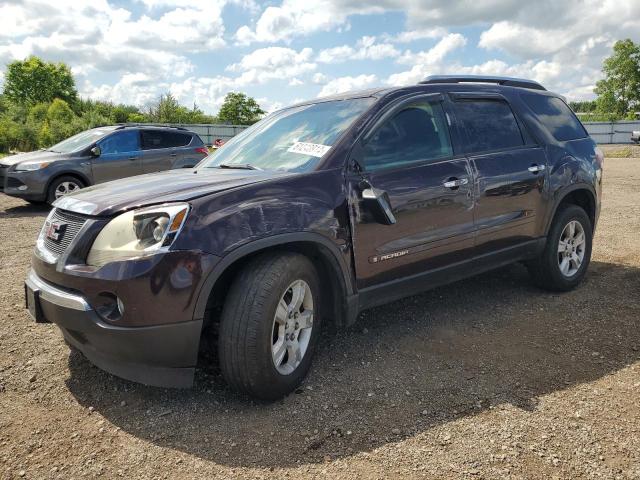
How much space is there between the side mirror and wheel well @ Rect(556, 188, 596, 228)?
239 centimetres

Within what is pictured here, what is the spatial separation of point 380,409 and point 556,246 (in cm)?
269

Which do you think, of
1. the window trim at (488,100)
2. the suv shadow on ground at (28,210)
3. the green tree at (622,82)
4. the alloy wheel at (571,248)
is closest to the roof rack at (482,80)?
the window trim at (488,100)

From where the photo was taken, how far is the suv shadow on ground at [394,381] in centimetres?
273

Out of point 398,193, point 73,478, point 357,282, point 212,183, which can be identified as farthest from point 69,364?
point 398,193

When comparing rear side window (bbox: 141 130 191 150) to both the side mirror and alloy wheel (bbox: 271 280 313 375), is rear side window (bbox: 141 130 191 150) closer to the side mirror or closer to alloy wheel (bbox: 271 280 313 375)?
the side mirror

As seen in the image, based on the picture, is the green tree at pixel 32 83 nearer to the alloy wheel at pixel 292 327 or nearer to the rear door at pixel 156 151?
the rear door at pixel 156 151

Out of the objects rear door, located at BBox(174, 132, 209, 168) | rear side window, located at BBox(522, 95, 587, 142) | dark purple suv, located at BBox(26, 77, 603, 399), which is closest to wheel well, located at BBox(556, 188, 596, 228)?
dark purple suv, located at BBox(26, 77, 603, 399)

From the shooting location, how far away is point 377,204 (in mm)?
3275

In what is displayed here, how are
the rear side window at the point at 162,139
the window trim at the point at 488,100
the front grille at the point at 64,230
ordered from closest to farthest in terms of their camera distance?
the front grille at the point at 64,230 → the window trim at the point at 488,100 → the rear side window at the point at 162,139

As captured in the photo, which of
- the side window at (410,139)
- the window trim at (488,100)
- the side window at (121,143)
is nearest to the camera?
the side window at (410,139)

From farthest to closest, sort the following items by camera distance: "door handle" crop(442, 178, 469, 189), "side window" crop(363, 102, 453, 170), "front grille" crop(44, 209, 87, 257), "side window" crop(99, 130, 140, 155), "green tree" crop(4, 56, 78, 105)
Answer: "green tree" crop(4, 56, 78, 105) → "side window" crop(99, 130, 140, 155) → "door handle" crop(442, 178, 469, 189) → "side window" crop(363, 102, 453, 170) → "front grille" crop(44, 209, 87, 257)

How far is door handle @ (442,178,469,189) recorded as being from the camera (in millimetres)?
3757

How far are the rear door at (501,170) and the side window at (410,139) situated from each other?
240 mm

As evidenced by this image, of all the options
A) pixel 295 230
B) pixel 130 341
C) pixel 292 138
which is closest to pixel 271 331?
pixel 295 230
